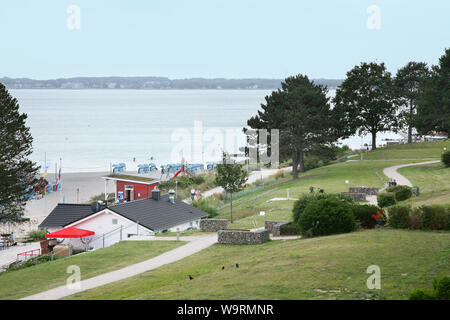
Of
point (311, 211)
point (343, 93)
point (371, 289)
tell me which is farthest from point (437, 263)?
point (343, 93)

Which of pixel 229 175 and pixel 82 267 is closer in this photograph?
pixel 82 267

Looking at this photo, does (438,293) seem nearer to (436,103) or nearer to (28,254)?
(28,254)

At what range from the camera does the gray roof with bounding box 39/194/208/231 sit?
33.8 meters

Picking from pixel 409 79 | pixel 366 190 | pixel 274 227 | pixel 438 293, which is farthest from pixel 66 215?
pixel 409 79

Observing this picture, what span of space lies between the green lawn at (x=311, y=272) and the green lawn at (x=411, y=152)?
44.6 metres

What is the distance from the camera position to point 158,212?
3581cm

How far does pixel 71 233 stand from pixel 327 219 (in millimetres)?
15855

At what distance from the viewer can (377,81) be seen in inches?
2586

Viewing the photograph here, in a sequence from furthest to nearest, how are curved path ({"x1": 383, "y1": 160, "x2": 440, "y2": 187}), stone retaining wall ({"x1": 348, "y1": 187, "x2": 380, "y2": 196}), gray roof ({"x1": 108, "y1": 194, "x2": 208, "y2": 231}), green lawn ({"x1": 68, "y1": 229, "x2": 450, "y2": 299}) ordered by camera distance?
curved path ({"x1": 383, "y1": 160, "x2": 440, "y2": 187}) → stone retaining wall ({"x1": 348, "y1": 187, "x2": 380, "y2": 196}) → gray roof ({"x1": 108, "y1": 194, "x2": 208, "y2": 231}) → green lawn ({"x1": 68, "y1": 229, "x2": 450, "y2": 299})

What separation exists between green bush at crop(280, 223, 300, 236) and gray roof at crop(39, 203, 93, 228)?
15.3 metres

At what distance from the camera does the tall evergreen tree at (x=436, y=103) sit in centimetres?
4950

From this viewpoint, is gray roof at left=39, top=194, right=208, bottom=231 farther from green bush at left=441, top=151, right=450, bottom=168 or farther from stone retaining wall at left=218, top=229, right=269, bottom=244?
green bush at left=441, top=151, right=450, bottom=168

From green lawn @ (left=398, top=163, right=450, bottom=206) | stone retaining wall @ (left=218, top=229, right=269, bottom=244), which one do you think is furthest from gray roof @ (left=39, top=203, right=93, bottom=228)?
green lawn @ (left=398, top=163, right=450, bottom=206)
